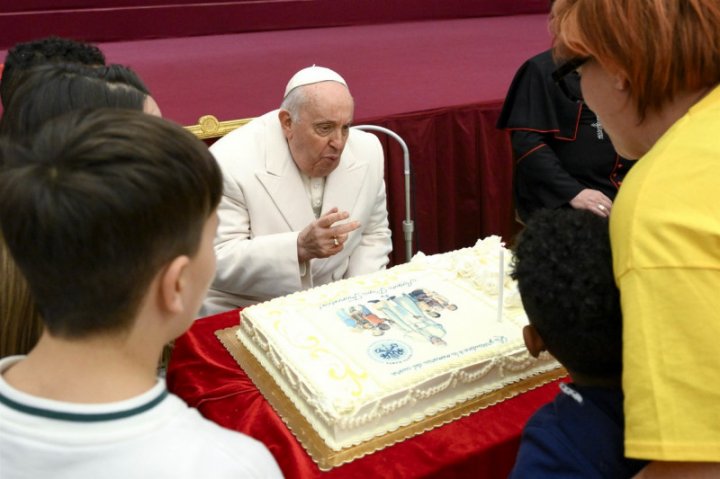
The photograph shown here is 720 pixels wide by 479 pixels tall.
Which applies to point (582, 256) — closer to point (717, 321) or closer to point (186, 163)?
point (717, 321)

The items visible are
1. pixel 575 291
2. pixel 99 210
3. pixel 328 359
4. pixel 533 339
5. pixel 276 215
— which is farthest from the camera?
pixel 276 215

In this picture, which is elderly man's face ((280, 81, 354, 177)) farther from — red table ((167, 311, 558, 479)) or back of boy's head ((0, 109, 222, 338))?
back of boy's head ((0, 109, 222, 338))

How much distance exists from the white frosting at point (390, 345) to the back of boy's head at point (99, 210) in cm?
58

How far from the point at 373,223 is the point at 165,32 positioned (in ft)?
9.45

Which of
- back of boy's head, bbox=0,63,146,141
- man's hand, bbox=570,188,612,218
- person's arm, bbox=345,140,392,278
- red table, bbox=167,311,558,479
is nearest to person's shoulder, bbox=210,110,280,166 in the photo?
person's arm, bbox=345,140,392,278

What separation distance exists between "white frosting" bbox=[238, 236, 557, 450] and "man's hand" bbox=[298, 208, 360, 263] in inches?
11.8

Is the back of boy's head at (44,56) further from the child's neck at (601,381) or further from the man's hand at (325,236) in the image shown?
the child's neck at (601,381)

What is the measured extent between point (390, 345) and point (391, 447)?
23cm

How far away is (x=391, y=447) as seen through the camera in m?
1.23

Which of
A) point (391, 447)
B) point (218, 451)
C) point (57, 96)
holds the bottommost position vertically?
point (391, 447)

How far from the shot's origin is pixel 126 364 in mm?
757

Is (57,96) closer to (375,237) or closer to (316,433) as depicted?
(316,433)

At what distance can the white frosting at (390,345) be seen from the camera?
1.25 meters

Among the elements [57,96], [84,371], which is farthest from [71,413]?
[57,96]
